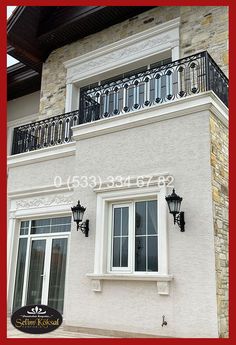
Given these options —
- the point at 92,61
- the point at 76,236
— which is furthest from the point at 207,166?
the point at 92,61

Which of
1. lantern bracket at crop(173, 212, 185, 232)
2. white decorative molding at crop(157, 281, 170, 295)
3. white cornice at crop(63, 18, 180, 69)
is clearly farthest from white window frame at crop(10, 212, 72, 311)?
white cornice at crop(63, 18, 180, 69)

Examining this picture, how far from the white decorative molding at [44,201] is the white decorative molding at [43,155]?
95cm

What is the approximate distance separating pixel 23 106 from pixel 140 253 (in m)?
8.70

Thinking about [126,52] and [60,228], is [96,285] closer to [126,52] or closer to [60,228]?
[60,228]

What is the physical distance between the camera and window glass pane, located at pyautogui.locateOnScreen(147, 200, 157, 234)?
6.51m

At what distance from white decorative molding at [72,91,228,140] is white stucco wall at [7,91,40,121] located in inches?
225

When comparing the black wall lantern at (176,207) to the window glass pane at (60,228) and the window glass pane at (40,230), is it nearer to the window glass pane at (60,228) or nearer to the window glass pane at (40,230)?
the window glass pane at (60,228)

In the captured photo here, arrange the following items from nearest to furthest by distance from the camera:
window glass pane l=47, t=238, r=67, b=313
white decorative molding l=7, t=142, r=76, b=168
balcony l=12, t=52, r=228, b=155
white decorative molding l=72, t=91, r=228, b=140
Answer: white decorative molding l=72, t=91, r=228, b=140 < balcony l=12, t=52, r=228, b=155 < window glass pane l=47, t=238, r=67, b=313 < white decorative molding l=7, t=142, r=76, b=168

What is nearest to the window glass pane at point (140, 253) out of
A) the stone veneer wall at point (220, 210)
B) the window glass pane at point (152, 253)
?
the window glass pane at point (152, 253)

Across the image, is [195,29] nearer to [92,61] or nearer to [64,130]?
[92,61]

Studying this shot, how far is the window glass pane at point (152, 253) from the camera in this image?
250 inches

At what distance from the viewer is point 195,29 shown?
884cm

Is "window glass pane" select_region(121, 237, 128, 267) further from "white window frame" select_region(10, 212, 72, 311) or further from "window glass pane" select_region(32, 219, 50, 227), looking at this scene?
"window glass pane" select_region(32, 219, 50, 227)

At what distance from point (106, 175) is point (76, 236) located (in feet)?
4.39
